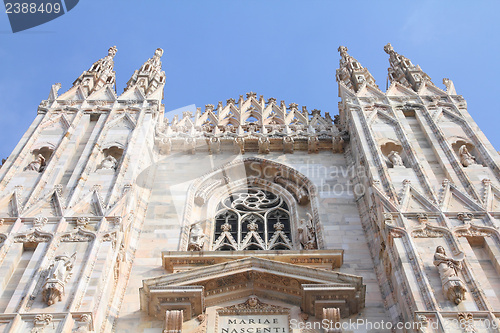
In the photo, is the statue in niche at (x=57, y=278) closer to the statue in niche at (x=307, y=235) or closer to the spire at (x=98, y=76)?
the statue in niche at (x=307, y=235)

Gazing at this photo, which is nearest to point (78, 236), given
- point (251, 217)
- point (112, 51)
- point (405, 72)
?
point (251, 217)

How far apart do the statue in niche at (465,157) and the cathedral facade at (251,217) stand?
0.16 feet

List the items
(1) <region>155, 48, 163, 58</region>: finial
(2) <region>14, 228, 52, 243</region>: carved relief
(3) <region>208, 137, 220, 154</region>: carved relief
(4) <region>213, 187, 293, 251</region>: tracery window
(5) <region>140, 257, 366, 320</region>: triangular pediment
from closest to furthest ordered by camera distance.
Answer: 1. (5) <region>140, 257, 366, 320</region>: triangular pediment
2. (2) <region>14, 228, 52, 243</region>: carved relief
3. (4) <region>213, 187, 293, 251</region>: tracery window
4. (3) <region>208, 137, 220, 154</region>: carved relief
5. (1) <region>155, 48, 163, 58</region>: finial

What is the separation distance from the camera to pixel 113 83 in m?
20.5

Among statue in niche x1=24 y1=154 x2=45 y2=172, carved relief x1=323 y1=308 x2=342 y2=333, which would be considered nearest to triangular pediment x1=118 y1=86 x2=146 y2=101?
statue in niche x1=24 y1=154 x2=45 y2=172

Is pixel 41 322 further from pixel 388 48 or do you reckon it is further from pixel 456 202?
pixel 388 48

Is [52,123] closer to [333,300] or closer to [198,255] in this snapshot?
[198,255]

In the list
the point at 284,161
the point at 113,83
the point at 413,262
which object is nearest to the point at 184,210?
the point at 284,161

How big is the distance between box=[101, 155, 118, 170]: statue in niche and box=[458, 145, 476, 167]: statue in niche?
8.42 m

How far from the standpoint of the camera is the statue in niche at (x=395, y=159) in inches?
574

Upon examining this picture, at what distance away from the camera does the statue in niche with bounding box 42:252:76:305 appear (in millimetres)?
10070

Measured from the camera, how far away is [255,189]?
16.7 metres

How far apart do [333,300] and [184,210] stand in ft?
16.3

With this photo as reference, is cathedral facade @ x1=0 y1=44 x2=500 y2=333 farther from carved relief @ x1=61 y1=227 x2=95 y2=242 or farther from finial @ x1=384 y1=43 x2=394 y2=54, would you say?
finial @ x1=384 y1=43 x2=394 y2=54
